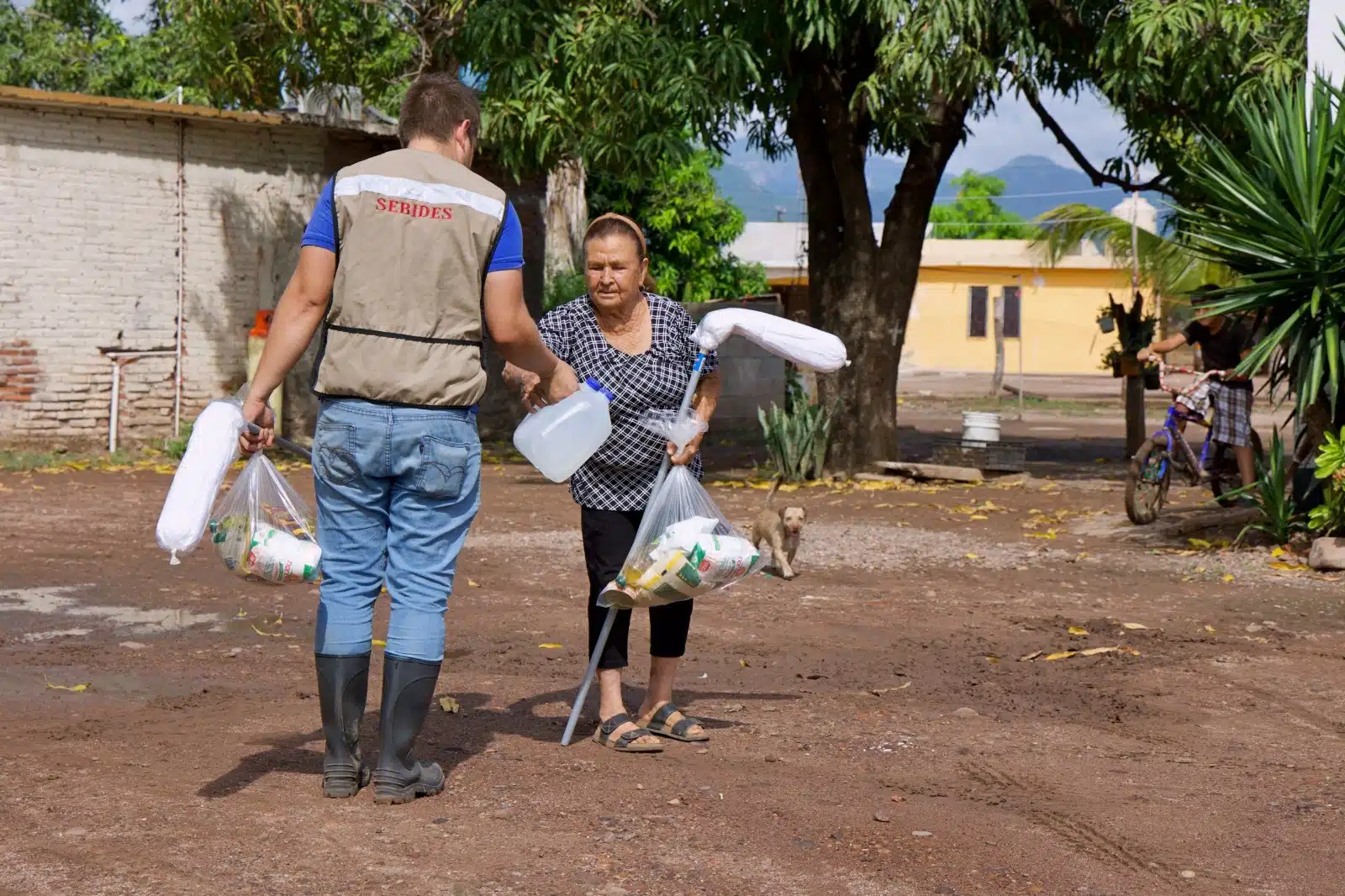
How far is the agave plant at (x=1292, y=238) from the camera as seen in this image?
9312mm

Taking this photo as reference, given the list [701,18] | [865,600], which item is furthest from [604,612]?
[701,18]

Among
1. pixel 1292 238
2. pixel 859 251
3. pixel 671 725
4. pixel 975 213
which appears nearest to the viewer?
pixel 671 725

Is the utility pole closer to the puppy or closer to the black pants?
the puppy

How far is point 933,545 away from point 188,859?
7.44 metres

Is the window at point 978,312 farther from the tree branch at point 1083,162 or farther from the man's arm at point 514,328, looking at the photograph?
the man's arm at point 514,328

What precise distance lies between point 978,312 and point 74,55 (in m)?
31.0

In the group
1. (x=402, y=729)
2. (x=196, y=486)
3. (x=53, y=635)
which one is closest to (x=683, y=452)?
(x=402, y=729)

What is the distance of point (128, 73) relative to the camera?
93.0ft

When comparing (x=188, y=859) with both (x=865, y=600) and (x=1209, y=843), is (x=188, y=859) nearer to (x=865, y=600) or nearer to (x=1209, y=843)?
(x=1209, y=843)

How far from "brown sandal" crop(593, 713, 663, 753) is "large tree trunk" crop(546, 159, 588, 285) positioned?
828 inches

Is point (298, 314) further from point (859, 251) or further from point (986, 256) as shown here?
point (986, 256)

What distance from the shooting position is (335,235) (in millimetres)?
4309

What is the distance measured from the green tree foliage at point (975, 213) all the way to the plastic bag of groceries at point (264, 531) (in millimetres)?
77484

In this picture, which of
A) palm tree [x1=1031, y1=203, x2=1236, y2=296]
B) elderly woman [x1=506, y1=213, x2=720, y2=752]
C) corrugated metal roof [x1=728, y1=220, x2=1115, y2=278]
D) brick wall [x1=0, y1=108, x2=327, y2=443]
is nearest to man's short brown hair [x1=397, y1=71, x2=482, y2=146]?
elderly woman [x1=506, y1=213, x2=720, y2=752]
